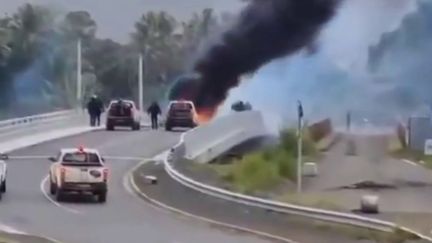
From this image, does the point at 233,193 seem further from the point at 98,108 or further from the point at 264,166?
the point at 98,108

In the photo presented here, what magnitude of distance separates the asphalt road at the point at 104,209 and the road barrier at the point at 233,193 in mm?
242

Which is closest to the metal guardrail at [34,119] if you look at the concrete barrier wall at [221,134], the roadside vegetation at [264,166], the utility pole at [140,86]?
the utility pole at [140,86]

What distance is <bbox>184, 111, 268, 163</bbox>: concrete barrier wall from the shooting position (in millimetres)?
20766

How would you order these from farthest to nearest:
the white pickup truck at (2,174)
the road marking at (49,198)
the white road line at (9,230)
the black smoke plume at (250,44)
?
the black smoke plume at (250,44) → the white pickup truck at (2,174) → the road marking at (49,198) → the white road line at (9,230)

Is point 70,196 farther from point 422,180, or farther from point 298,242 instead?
point 422,180

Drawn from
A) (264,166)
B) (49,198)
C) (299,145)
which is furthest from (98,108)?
(299,145)

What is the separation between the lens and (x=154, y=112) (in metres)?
20.6

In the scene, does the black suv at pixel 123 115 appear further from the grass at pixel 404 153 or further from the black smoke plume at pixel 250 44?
the grass at pixel 404 153

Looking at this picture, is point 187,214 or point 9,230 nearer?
point 9,230

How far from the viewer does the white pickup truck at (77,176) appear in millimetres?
20297

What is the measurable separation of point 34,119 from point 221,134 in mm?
2758

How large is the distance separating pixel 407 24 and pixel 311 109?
6.13ft

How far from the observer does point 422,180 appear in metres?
20.9

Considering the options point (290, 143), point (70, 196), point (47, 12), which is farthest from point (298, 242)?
point (47, 12)
